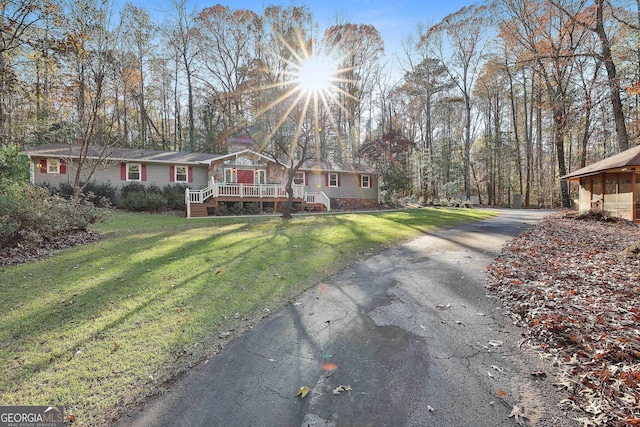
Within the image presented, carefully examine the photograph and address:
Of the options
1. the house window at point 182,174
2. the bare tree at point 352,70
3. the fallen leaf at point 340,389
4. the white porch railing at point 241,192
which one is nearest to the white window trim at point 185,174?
the house window at point 182,174

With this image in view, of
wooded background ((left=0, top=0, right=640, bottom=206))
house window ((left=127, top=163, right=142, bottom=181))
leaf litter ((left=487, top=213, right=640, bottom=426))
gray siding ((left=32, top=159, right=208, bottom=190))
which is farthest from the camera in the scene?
house window ((left=127, top=163, right=142, bottom=181))

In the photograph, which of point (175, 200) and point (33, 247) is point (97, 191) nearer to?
point (175, 200)

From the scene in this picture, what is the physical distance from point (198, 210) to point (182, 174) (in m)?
4.74

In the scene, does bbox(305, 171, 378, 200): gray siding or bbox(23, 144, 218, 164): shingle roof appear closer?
bbox(23, 144, 218, 164): shingle roof

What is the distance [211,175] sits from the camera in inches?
766

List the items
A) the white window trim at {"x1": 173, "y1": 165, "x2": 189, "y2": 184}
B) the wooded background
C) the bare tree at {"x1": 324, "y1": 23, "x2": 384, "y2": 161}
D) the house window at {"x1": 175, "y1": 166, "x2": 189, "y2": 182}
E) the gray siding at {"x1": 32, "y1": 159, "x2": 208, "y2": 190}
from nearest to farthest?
the wooded background → the gray siding at {"x1": 32, "y1": 159, "x2": 208, "y2": 190} → the white window trim at {"x1": 173, "y1": 165, "x2": 189, "y2": 184} → the house window at {"x1": 175, "y1": 166, "x2": 189, "y2": 182} → the bare tree at {"x1": 324, "y1": 23, "x2": 384, "y2": 161}

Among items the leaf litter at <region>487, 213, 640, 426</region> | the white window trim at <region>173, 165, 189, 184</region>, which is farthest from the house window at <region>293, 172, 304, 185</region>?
the leaf litter at <region>487, 213, 640, 426</region>

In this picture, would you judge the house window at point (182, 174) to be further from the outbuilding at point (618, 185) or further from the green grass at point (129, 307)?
the outbuilding at point (618, 185)

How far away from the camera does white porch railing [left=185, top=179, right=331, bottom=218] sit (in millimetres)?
16556

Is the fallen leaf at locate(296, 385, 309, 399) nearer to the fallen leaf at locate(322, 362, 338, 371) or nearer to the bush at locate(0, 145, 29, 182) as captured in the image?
the fallen leaf at locate(322, 362, 338, 371)

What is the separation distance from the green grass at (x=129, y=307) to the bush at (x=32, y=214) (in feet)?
3.30

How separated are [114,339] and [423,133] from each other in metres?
34.5

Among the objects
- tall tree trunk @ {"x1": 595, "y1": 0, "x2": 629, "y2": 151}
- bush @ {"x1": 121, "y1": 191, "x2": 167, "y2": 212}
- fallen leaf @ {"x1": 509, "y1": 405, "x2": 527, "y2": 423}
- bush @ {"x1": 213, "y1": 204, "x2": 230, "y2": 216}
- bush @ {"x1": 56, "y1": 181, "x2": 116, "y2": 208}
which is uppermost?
tall tree trunk @ {"x1": 595, "y1": 0, "x2": 629, "y2": 151}

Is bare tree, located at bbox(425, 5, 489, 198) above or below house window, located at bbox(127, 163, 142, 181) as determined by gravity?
above
